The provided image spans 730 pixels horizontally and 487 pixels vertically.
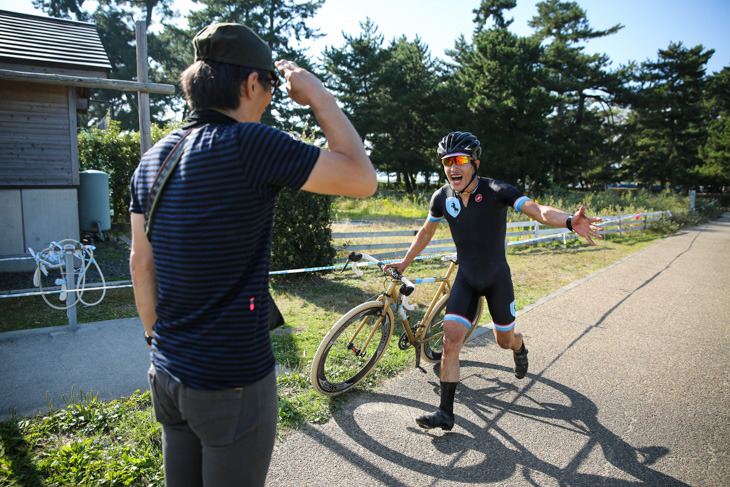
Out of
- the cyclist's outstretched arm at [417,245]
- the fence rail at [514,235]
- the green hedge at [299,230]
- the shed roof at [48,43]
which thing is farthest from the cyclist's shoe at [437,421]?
the shed roof at [48,43]

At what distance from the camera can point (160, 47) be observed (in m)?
38.3

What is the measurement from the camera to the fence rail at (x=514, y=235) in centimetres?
1026

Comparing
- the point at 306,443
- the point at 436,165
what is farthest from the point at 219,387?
the point at 436,165

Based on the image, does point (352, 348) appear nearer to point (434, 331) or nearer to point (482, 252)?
point (434, 331)

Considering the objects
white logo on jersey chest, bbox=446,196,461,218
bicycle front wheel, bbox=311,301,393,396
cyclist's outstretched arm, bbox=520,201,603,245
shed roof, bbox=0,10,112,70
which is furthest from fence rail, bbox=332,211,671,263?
shed roof, bbox=0,10,112,70

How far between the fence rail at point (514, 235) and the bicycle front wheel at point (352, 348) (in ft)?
16.1

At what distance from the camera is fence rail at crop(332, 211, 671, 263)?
10258 millimetres

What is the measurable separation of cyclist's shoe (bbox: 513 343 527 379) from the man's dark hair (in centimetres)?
373

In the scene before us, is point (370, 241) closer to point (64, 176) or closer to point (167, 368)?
point (64, 176)

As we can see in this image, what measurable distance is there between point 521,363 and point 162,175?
3896 millimetres

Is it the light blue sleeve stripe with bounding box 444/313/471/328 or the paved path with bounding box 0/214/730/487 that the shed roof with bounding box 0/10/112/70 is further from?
the light blue sleeve stripe with bounding box 444/313/471/328

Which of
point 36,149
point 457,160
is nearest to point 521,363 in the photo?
point 457,160

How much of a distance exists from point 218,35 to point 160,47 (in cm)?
4346

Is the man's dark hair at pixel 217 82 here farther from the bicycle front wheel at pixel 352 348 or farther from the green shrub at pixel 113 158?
the green shrub at pixel 113 158
